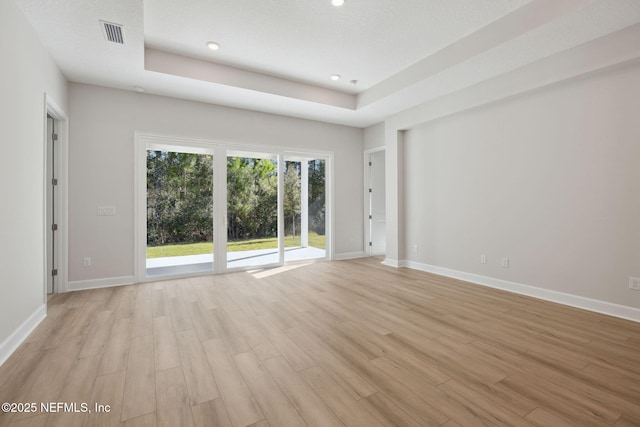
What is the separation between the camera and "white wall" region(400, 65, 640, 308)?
3131 millimetres

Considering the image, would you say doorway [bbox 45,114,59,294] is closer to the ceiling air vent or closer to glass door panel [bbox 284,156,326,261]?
the ceiling air vent

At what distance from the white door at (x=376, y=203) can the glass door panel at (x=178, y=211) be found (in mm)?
3509

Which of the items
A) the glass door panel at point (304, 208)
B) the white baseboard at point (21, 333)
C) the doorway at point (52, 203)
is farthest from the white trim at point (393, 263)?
the doorway at point (52, 203)

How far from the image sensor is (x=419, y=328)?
9.34ft

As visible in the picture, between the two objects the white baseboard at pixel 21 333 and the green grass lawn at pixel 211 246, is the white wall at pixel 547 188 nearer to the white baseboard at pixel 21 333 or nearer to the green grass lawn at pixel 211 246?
the green grass lawn at pixel 211 246

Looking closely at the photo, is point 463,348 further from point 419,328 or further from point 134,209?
point 134,209

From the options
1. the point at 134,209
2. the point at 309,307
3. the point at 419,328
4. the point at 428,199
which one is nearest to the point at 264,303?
the point at 309,307

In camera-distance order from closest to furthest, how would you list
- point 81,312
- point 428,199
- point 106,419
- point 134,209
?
point 106,419 → point 81,312 → point 134,209 → point 428,199

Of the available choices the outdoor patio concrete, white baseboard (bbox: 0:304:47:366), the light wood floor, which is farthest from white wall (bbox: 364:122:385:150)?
white baseboard (bbox: 0:304:47:366)

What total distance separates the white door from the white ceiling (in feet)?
6.84

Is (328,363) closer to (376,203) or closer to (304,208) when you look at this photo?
(304,208)

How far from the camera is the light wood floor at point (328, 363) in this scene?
1684 mm

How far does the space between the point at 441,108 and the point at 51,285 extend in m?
6.24

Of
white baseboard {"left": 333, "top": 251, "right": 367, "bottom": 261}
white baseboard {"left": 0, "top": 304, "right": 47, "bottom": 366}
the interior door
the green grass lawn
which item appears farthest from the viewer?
white baseboard {"left": 333, "top": 251, "right": 367, "bottom": 261}
